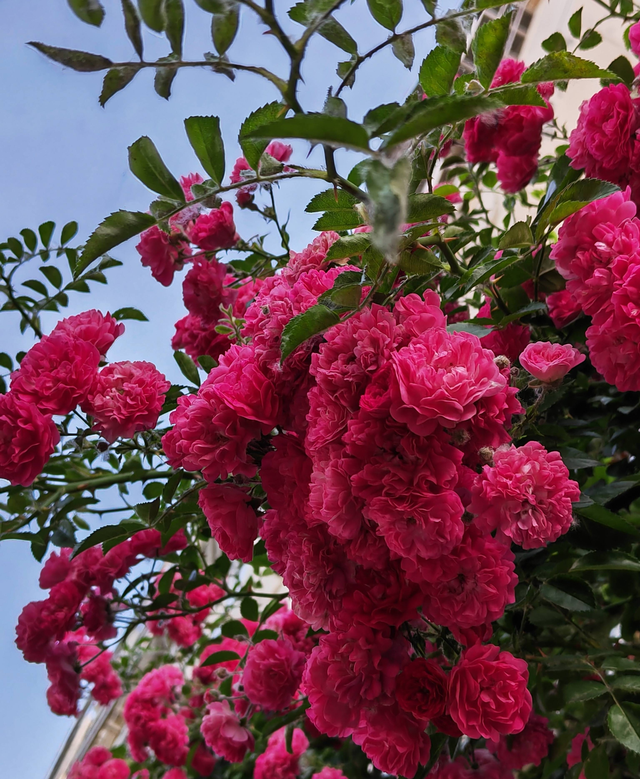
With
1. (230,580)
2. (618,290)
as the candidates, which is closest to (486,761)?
(618,290)

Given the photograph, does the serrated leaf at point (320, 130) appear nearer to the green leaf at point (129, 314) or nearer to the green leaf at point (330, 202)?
the green leaf at point (330, 202)

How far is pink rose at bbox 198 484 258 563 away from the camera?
0.47 meters

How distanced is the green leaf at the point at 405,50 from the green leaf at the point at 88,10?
20 centimetres

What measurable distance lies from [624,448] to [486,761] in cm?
39

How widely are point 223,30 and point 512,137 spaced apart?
0.61 metres

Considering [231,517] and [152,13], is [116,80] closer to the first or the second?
[152,13]

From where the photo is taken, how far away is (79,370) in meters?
0.55

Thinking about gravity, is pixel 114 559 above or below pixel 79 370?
below

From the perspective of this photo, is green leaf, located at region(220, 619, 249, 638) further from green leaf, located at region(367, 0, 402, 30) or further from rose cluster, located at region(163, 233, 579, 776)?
green leaf, located at region(367, 0, 402, 30)

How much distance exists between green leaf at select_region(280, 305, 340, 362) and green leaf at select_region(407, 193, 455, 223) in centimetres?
9

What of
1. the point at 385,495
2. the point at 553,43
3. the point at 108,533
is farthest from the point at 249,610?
the point at 553,43

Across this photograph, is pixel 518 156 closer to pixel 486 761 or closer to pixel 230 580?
pixel 486 761

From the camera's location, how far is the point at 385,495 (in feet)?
1.20

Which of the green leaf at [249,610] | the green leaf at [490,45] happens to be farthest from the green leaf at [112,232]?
the green leaf at [249,610]
